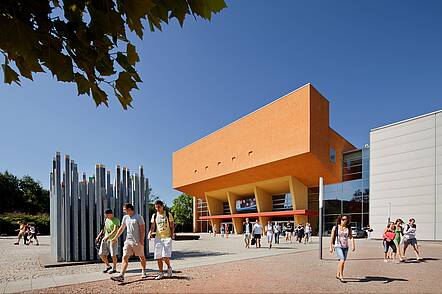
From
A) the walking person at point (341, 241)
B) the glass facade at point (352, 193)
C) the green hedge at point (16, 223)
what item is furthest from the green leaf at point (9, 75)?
the green hedge at point (16, 223)

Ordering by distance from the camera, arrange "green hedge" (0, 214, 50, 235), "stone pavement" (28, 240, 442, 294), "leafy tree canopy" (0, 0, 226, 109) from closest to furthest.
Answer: "leafy tree canopy" (0, 0, 226, 109) → "stone pavement" (28, 240, 442, 294) → "green hedge" (0, 214, 50, 235)

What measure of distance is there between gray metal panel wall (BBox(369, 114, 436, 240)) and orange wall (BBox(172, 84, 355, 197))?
15.8 ft

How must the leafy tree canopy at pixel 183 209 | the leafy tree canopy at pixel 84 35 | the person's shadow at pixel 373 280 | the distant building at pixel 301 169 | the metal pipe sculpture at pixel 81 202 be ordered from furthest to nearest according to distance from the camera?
the leafy tree canopy at pixel 183 209 < the distant building at pixel 301 169 < the metal pipe sculpture at pixel 81 202 < the person's shadow at pixel 373 280 < the leafy tree canopy at pixel 84 35

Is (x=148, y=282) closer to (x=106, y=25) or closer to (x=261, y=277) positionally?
(x=261, y=277)

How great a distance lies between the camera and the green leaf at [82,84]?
2.48 metres

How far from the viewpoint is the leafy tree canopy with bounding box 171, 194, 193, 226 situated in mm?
70775

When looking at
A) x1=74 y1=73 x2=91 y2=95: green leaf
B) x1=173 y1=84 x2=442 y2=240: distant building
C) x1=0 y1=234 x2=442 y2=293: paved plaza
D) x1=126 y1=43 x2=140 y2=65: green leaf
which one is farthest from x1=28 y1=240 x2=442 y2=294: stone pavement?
x1=173 y1=84 x2=442 y2=240: distant building

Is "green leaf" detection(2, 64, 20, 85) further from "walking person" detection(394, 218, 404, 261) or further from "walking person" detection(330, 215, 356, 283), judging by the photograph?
"walking person" detection(394, 218, 404, 261)

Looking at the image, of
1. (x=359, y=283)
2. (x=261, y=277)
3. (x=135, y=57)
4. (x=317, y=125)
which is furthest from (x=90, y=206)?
(x=317, y=125)

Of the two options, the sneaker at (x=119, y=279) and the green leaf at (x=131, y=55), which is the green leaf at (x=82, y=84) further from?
the sneaker at (x=119, y=279)

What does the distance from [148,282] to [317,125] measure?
98.3 ft

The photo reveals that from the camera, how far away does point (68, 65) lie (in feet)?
7.62

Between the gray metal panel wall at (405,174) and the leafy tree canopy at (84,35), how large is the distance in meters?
33.2

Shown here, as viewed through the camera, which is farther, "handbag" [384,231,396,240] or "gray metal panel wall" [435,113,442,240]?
"gray metal panel wall" [435,113,442,240]
